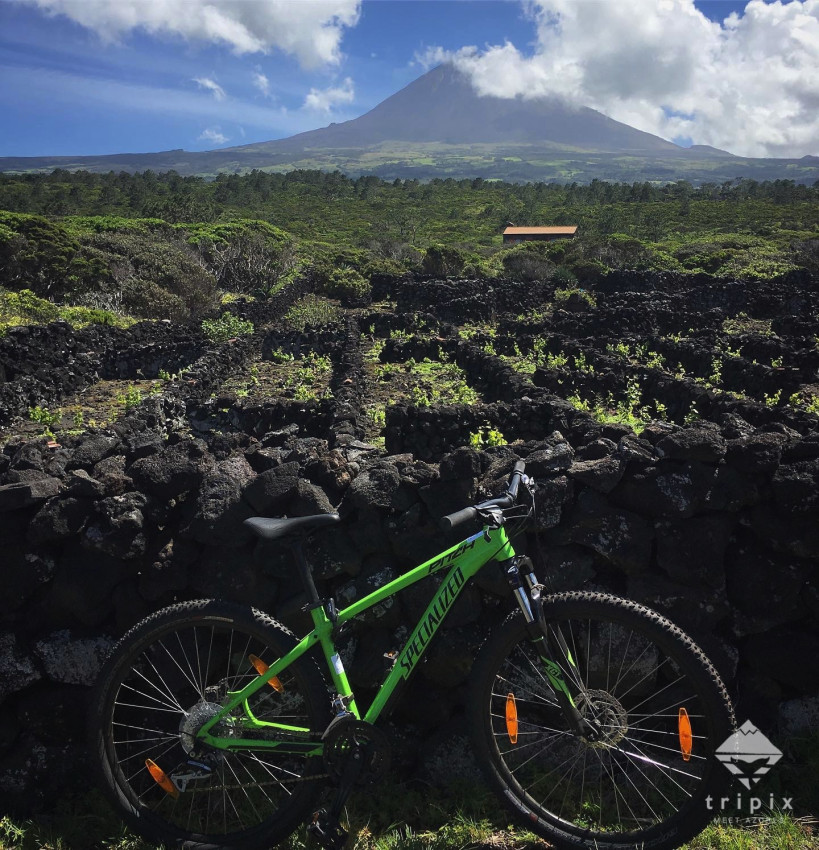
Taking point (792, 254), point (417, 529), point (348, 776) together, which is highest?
point (417, 529)

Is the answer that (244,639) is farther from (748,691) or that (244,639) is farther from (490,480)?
(748,691)

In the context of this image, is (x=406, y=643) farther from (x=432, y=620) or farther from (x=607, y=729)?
(x=607, y=729)

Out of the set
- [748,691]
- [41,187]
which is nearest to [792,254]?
[748,691]

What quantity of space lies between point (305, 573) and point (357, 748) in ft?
2.41

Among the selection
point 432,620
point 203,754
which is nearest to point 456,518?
point 432,620

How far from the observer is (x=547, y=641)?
2.61 meters

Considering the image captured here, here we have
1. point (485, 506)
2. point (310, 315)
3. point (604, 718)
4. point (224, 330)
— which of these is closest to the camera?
point (485, 506)

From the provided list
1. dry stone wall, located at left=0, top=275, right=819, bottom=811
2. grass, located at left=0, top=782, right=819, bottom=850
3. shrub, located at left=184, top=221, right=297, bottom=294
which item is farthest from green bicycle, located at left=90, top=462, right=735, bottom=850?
shrub, located at left=184, top=221, right=297, bottom=294

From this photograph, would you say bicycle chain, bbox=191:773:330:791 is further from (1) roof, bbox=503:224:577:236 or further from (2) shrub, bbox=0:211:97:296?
(1) roof, bbox=503:224:577:236

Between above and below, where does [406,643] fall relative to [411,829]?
above

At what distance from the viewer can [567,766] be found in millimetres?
3279

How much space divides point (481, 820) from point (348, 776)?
2.36 ft

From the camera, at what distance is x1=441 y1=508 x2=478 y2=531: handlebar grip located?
95.7 inches

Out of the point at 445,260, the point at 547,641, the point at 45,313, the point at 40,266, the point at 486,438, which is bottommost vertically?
the point at 445,260
